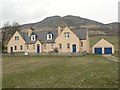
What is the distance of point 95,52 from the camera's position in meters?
56.7

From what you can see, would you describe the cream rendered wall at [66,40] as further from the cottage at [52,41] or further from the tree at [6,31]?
the tree at [6,31]

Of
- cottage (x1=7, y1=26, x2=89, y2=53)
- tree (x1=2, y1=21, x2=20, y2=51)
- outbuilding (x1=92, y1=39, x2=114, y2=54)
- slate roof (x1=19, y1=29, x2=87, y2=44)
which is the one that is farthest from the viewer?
tree (x1=2, y1=21, x2=20, y2=51)

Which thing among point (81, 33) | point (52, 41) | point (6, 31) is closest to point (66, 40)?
point (52, 41)

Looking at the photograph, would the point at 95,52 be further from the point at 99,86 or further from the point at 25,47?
the point at 99,86

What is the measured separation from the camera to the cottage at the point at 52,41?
54750 millimetres

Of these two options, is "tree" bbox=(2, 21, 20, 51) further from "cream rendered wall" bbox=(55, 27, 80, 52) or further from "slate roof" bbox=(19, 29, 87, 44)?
"cream rendered wall" bbox=(55, 27, 80, 52)

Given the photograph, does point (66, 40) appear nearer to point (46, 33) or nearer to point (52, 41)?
point (52, 41)

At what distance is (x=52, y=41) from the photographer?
2248 inches

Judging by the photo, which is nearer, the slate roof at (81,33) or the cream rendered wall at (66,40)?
the cream rendered wall at (66,40)

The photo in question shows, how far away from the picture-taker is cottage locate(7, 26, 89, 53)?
54.8 meters

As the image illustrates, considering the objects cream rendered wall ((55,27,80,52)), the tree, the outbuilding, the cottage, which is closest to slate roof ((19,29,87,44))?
the cottage

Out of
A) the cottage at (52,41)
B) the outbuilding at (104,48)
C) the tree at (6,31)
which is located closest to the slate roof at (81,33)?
the cottage at (52,41)

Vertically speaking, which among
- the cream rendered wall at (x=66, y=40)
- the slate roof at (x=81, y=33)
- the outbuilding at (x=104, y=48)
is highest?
the slate roof at (x=81, y=33)

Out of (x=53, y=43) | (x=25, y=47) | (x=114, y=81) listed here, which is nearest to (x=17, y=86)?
(x=114, y=81)
